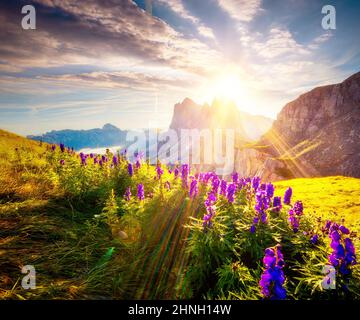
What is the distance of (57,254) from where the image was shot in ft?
13.4

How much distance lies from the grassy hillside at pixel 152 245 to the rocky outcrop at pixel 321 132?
74.0 m

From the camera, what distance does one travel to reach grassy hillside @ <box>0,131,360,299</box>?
137 inches

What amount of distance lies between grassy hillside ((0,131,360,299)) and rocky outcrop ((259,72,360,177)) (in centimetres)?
7401

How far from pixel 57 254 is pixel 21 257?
54cm

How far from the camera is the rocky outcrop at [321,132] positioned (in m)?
74.5

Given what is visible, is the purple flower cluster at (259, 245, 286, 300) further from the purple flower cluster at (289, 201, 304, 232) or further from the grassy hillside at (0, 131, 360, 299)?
the purple flower cluster at (289, 201, 304, 232)

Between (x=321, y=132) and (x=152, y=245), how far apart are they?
361 feet

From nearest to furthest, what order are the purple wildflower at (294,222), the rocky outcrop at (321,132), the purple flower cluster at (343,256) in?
the purple flower cluster at (343,256) → the purple wildflower at (294,222) → the rocky outcrop at (321,132)

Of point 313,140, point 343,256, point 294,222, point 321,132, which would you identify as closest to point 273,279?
point 343,256

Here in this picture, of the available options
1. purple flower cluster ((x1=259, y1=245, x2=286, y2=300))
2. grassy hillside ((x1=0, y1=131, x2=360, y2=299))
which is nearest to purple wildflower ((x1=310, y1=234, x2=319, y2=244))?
grassy hillside ((x1=0, y1=131, x2=360, y2=299))

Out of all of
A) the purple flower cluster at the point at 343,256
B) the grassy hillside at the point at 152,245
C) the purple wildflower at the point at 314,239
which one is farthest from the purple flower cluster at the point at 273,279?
the purple wildflower at the point at 314,239

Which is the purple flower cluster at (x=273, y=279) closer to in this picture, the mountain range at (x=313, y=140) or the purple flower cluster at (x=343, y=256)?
the purple flower cluster at (x=343, y=256)

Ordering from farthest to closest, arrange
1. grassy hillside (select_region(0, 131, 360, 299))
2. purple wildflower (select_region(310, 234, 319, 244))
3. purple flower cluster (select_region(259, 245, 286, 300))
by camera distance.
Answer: purple wildflower (select_region(310, 234, 319, 244)) → grassy hillside (select_region(0, 131, 360, 299)) → purple flower cluster (select_region(259, 245, 286, 300))

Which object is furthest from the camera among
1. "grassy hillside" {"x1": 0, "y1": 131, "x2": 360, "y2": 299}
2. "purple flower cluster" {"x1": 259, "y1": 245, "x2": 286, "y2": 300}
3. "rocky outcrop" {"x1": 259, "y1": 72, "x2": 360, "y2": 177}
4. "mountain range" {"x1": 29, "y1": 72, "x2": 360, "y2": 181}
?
"rocky outcrop" {"x1": 259, "y1": 72, "x2": 360, "y2": 177}
